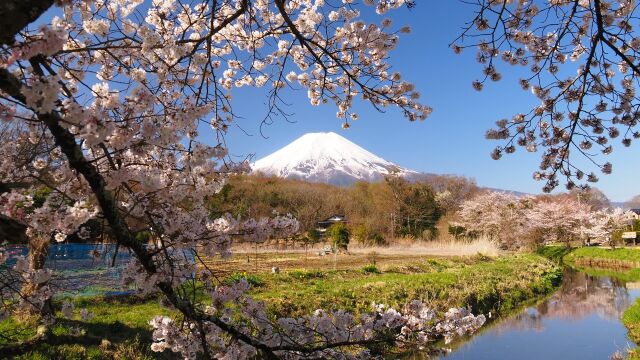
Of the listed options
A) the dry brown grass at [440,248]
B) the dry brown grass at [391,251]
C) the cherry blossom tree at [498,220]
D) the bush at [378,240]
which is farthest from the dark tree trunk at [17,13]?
the cherry blossom tree at [498,220]

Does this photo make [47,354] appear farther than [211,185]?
Yes

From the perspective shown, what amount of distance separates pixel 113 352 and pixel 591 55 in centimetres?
637

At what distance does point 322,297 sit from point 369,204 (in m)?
40.0

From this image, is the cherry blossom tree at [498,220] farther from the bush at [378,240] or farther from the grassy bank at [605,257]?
the bush at [378,240]

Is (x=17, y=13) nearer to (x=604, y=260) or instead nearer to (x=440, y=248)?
(x=440, y=248)

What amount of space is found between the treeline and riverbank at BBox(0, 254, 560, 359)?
16.3 meters

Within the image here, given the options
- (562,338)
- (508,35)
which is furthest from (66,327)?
Result: (562,338)

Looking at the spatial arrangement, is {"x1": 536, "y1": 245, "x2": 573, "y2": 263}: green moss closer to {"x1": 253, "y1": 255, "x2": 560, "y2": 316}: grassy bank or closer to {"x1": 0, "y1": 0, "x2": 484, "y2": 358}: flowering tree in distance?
{"x1": 253, "y1": 255, "x2": 560, "y2": 316}: grassy bank

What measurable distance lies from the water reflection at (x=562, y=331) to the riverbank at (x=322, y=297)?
88cm

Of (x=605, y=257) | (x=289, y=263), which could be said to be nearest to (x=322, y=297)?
(x=289, y=263)

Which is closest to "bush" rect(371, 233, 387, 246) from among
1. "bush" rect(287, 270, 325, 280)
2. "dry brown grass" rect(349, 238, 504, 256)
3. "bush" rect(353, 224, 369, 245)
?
"bush" rect(353, 224, 369, 245)

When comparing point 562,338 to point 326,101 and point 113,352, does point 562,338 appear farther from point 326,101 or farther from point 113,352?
point 113,352

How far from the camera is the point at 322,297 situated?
10383mm

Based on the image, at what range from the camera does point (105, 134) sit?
1745mm
